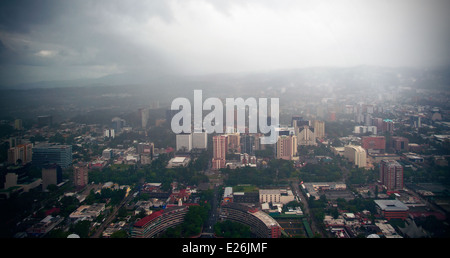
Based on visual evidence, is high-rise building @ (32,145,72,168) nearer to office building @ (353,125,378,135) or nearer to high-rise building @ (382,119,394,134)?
office building @ (353,125,378,135)

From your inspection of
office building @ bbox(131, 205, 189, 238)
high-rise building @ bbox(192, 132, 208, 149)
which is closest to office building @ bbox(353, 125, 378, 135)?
high-rise building @ bbox(192, 132, 208, 149)

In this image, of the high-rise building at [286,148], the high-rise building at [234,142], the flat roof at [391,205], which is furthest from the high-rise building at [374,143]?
the high-rise building at [234,142]

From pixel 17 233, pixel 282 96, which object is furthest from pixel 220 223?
pixel 282 96

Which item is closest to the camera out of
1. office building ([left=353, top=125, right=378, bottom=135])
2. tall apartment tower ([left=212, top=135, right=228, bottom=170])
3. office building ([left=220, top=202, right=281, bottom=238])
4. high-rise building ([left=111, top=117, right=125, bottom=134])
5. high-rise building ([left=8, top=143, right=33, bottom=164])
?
office building ([left=220, top=202, right=281, bottom=238])

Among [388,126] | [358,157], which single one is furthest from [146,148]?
[388,126]
